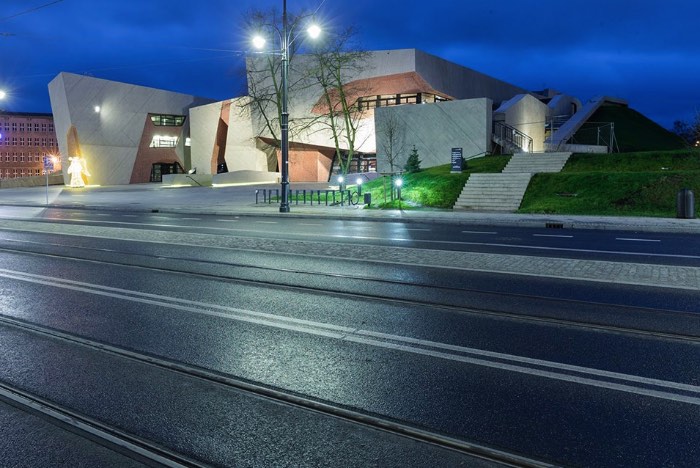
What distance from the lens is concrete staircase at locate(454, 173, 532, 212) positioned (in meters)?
25.7

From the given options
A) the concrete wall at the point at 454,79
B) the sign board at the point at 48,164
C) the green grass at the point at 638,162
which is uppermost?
the concrete wall at the point at 454,79

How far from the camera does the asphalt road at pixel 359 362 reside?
3.57 meters

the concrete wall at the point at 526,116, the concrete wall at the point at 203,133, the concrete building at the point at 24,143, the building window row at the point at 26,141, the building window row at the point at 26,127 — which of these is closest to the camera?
the concrete wall at the point at 526,116

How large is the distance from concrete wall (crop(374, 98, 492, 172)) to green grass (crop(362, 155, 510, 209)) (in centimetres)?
272

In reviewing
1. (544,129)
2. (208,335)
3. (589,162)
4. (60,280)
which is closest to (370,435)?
(208,335)

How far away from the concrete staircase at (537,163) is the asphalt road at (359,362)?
21.3 m

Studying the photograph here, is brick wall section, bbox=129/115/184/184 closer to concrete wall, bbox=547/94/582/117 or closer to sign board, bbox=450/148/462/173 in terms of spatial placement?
concrete wall, bbox=547/94/582/117

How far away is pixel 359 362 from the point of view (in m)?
5.11

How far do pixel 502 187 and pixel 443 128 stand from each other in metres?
12.1

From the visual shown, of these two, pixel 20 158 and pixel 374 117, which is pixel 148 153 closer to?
pixel 374 117

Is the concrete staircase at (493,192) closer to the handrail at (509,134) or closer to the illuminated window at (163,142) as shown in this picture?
the handrail at (509,134)

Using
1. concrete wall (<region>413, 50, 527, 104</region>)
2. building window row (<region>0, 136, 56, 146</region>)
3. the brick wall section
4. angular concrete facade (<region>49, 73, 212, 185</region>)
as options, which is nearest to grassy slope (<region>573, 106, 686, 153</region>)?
concrete wall (<region>413, 50, 527, 104</region>)

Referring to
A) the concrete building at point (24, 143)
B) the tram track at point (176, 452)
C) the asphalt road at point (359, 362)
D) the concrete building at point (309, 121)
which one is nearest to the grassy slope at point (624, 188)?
the concrete building at point (309, 121)

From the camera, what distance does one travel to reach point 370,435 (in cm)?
367
